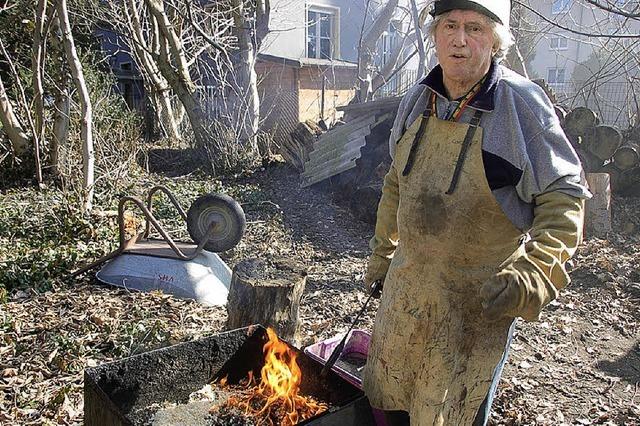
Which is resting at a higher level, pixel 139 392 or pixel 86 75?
pixel 86 75

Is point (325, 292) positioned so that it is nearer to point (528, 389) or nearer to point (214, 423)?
point (528, 389)

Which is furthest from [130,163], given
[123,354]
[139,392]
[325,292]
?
[139,392]

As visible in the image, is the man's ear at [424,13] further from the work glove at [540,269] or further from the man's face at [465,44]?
the work glove at [540,269]

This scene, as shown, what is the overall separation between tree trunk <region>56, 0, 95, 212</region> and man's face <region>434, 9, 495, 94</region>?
621 cm

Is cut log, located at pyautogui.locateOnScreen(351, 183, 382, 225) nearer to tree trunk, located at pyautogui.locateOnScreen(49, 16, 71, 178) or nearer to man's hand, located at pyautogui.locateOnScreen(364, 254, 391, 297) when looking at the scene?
tree trunk, located at pyautogui.locateOnScreen(49, 16, 71, 178)

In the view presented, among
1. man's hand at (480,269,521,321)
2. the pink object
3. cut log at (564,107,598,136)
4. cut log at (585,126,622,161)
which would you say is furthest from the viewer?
cut log at (564,107,598,136)

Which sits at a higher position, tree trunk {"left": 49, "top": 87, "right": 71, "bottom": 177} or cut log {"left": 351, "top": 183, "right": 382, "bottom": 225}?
tree trunk {"left": 49, "top": 87, "right": 71, "bottom": 177}

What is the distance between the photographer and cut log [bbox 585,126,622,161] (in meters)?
9.29

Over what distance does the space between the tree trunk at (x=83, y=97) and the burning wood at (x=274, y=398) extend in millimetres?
5180

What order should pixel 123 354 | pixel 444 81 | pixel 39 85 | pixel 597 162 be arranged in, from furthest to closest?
pixel 597 162
pixel 39 85
pixel 123 354
pixel 444 81

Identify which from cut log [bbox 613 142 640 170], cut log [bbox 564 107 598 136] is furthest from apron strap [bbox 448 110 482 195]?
cut log [bbox 613 142 640 170]

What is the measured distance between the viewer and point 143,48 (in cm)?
1248

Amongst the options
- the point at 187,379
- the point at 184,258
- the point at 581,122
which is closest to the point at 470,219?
the point at 187,379

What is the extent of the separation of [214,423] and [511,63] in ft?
47.4
